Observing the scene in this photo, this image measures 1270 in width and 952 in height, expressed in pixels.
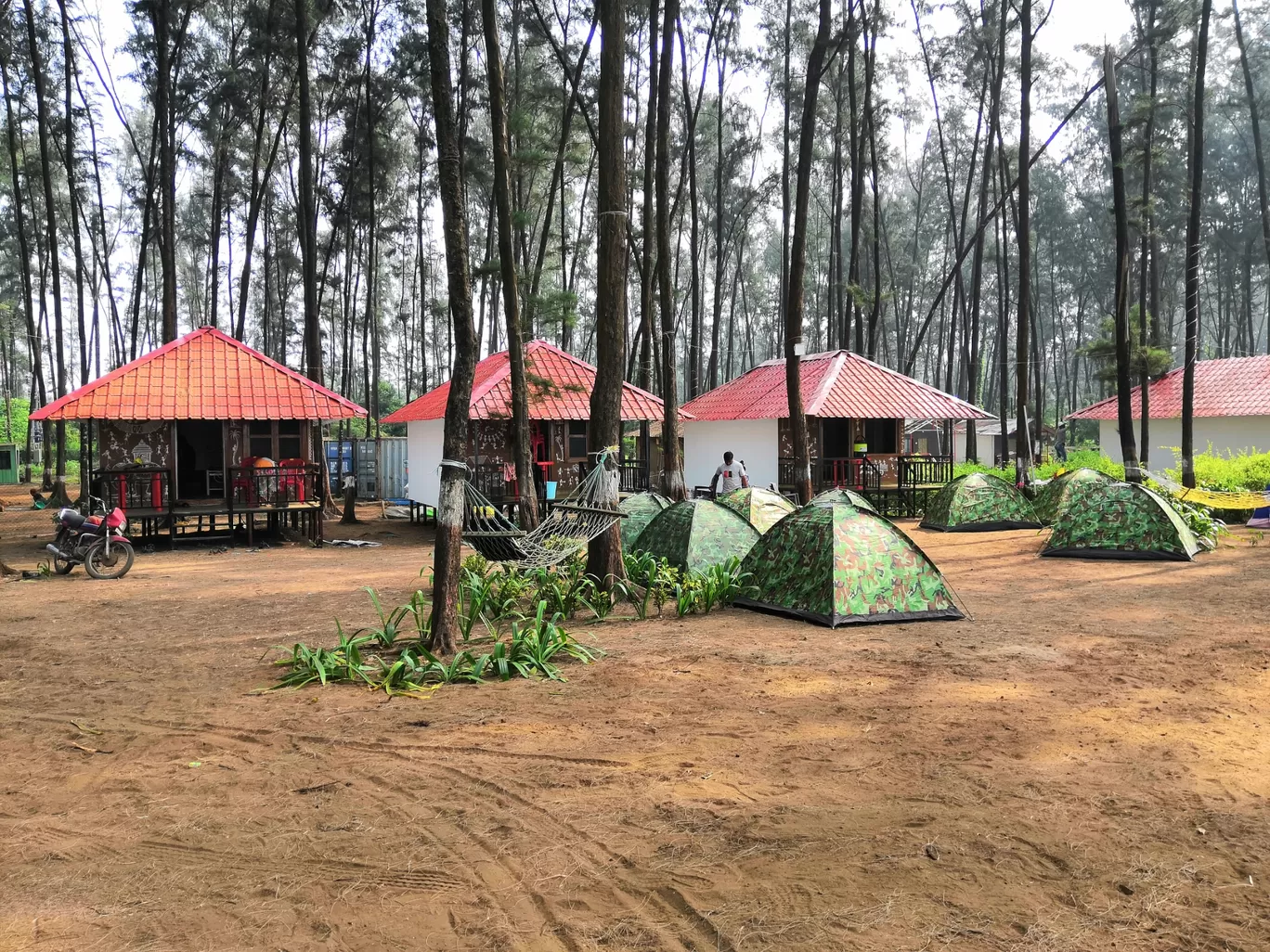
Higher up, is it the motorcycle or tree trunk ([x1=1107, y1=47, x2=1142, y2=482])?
tree trunk ([x1=1107, y1=47, x2=1142, y2=482])

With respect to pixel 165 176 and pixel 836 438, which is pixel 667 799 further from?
pixel 165 176

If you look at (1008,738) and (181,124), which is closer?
(1008,738)

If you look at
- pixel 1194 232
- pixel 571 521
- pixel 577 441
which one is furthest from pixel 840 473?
pixel 571 521

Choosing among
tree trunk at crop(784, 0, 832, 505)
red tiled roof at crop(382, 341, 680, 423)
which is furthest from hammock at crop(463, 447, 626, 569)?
red tiled roof at crop(382, 341, 680, 423)

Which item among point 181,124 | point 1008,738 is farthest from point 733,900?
point 181,124

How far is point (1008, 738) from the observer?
4738 mm

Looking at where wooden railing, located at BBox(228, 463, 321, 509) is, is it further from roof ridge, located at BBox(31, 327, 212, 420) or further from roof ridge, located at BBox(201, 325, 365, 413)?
roof ridge, located at BBox(31, 327, 212, 420)

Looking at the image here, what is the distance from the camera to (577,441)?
1831 centimetres

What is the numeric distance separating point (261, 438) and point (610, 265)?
998 centimetres

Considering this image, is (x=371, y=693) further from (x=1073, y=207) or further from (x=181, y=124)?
(x=1073, y=207)

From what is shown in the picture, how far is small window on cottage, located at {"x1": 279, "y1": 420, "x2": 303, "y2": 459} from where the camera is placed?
641 inches

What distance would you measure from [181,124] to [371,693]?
2185 centimetres

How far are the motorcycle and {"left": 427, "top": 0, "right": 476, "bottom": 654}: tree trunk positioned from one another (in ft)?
23.7

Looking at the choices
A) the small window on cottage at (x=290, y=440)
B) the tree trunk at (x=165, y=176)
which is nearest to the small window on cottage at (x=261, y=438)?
the small window on cottage at (x=290, y=440)
